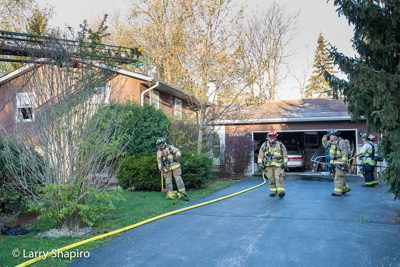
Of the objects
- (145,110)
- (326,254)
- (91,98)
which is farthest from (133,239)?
(145,110)

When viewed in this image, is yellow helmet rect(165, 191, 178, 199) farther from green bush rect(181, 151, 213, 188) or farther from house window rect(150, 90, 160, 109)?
house window rect(150, 90, 160, 109)

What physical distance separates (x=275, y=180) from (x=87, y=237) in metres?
6.08

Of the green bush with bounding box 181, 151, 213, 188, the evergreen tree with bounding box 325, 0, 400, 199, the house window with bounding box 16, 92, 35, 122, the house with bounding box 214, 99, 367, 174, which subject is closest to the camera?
the evergreen tree with bounding box 325, 0, 400, 199

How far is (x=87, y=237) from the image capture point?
572cm

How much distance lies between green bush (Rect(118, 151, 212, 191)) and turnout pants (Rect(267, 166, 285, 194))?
2532 mm

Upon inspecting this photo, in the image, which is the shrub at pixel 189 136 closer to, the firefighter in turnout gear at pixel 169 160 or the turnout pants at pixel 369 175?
the firefighter in turnout gear at pixel 169 160

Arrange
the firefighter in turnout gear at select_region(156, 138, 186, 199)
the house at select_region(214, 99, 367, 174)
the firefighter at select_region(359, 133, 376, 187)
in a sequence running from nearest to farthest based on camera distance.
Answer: the firefighter in turnout gear at select_region(156, 138, 186, 199), the firefighter at select_region(359, 133, 376, 187), the house at select_region(214, 99, 367, 174)

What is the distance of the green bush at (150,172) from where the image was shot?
11016 millimetres

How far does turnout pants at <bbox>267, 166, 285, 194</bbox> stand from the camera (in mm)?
9617

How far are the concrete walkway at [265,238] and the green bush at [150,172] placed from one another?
2.94m

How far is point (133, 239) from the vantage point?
565cm

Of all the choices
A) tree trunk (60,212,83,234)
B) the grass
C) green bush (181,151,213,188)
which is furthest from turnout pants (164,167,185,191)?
tree trunk (60,212,83,234)

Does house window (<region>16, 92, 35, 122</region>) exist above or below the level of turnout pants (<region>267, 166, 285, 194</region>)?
above

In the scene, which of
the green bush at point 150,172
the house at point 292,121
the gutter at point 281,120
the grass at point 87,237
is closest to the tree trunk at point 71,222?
the grass at point 87,237
